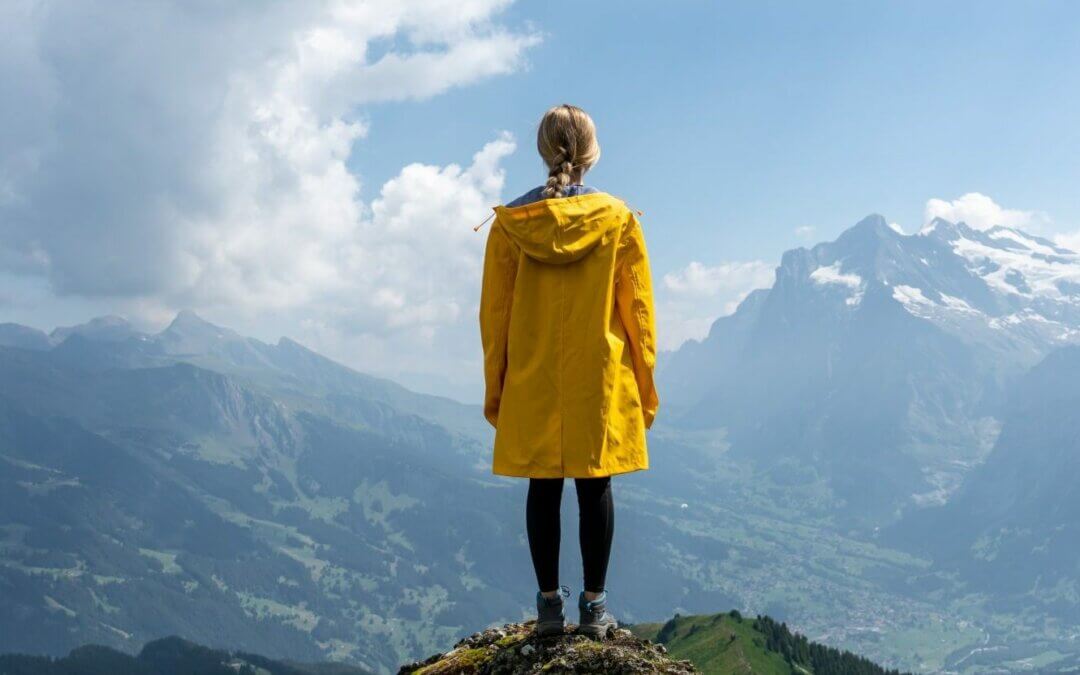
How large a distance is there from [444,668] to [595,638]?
6.01 ft

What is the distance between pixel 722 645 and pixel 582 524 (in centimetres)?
13253

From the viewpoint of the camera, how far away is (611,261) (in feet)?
24.7

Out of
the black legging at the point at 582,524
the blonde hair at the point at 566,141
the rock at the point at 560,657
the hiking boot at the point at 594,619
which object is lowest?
the rock at the point at 560,657

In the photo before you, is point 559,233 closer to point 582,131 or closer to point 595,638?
point 582,131

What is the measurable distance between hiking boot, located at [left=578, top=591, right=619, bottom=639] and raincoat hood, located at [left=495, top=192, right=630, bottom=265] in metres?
3.32

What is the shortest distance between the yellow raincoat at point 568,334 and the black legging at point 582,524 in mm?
405

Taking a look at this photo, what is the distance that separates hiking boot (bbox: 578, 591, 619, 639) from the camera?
7.83m

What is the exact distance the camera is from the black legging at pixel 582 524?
775cm

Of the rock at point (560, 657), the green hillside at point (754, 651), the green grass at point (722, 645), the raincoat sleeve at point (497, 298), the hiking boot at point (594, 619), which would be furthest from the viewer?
the green hillside at point (754, 651)

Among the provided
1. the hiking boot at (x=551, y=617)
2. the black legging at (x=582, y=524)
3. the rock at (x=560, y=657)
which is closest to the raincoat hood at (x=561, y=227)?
the black legging at (x=582, y=524)

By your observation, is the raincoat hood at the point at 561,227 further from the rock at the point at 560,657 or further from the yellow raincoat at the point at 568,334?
the rock at the point at 560,657

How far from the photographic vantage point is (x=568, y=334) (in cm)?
742

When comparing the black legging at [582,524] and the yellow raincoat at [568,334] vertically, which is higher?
the yellow raincoat at [568,334]

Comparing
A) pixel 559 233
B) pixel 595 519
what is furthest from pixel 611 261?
pixel 595 519
